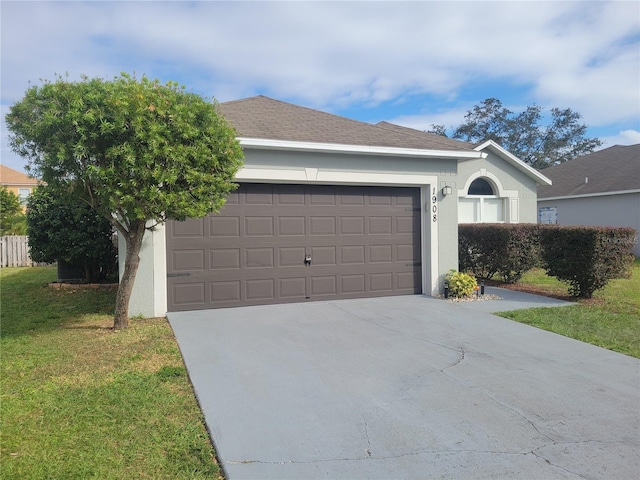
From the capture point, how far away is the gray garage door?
7793 mm

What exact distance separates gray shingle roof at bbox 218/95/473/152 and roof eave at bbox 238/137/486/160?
99mm

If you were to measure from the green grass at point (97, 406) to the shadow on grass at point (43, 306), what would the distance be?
0.10 meters

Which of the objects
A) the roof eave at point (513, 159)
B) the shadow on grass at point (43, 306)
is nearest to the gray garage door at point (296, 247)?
the shadow on grass at point (43, 306)

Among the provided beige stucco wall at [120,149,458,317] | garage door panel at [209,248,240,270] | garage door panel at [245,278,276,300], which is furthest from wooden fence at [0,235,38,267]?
garage door panel at [245,278,276,300]

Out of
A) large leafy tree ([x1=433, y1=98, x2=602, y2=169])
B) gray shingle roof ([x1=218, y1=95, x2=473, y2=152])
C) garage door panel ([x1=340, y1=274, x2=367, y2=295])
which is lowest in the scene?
garage door panel ([x1=340, y1=274, x2=367, y2=295])

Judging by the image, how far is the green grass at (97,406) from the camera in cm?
291

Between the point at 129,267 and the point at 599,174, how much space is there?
66.0ft

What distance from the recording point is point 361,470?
2.86 metres

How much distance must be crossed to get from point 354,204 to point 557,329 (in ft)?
14.1

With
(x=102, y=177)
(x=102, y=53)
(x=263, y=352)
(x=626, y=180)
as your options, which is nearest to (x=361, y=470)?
(x=263, y=352)

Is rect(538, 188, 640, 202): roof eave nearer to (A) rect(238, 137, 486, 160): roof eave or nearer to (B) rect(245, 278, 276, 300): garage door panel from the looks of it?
(A) rect(238, 137, 486, 160): roof eave

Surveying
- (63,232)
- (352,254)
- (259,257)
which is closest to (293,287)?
(259,257)

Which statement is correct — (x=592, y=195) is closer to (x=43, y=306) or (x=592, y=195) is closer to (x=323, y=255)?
(x=323, y=255)

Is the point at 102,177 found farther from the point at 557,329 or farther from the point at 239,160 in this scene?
the point at 557,329
